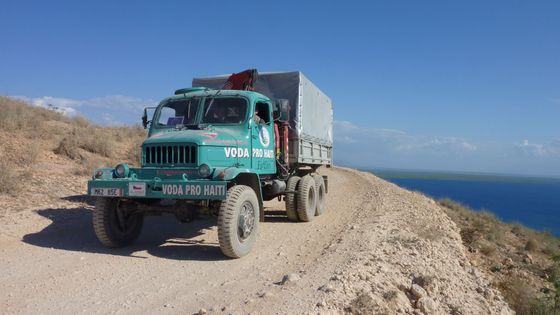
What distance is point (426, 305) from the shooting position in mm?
5176

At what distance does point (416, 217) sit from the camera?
1116 centimetres

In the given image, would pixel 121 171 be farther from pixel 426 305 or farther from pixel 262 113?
pixel 426 305

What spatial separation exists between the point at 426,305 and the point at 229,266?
2.57 metres

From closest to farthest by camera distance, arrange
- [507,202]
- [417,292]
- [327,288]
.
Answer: [327,288]
[417,292]
[507,202]

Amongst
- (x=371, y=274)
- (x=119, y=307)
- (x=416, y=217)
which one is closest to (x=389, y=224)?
(x=416, y=217)

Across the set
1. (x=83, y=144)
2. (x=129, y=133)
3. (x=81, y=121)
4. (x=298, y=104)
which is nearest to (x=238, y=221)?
(x=298, y=104)

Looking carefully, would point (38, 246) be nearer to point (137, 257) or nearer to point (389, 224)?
point (137, 257)

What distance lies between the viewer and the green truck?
6.35m

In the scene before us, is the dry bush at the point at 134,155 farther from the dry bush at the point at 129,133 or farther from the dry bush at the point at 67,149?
the dry bush at the point at 129,133

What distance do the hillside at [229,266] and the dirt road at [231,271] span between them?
2 centimetres

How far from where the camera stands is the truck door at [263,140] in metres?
7.93

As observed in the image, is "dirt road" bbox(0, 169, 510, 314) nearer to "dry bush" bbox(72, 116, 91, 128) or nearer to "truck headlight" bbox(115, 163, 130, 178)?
"truck headlight" bbox(115, 163, 130, 178)

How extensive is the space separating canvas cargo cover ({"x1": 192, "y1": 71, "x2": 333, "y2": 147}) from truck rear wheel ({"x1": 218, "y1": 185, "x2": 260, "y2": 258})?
10.7ft

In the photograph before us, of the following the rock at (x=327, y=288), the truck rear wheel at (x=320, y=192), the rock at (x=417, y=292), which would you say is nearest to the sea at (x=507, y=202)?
the truck rear wheel at (x=320, y=192)
